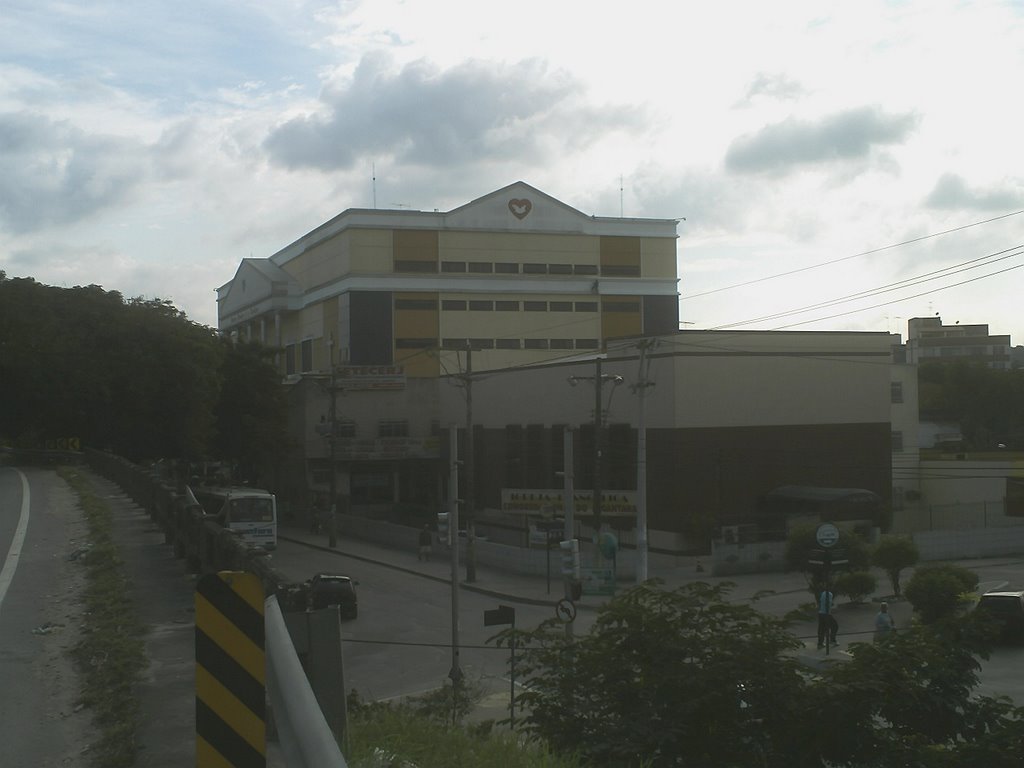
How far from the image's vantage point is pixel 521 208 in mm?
75062

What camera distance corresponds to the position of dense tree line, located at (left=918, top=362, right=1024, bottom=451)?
8525 cm

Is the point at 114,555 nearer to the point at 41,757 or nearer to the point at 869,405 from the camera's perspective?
the point at 41,757

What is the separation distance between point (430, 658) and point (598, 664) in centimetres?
1891

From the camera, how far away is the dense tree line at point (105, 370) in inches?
1554

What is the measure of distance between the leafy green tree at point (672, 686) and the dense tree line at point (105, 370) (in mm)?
35154

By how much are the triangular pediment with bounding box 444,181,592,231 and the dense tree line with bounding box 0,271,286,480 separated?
89.9 ft

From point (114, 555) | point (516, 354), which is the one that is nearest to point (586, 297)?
point (516, 354)

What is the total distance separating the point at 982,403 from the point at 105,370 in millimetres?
71744

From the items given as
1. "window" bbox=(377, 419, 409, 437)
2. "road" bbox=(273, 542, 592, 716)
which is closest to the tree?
"road" bbox=(273, 542, 592, 716)

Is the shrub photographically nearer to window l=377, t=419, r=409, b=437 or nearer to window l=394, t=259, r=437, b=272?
window l=377, t=419, r=409, b=437

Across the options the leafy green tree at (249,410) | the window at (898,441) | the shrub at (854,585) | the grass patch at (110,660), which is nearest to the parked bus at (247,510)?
the leafy green tree at (249,410)

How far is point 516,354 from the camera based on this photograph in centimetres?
7488

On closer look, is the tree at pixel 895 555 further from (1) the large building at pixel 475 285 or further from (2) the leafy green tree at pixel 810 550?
(1) the large building at pixel 475 285

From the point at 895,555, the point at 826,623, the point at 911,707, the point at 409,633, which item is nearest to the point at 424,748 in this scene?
the point at 911,707
